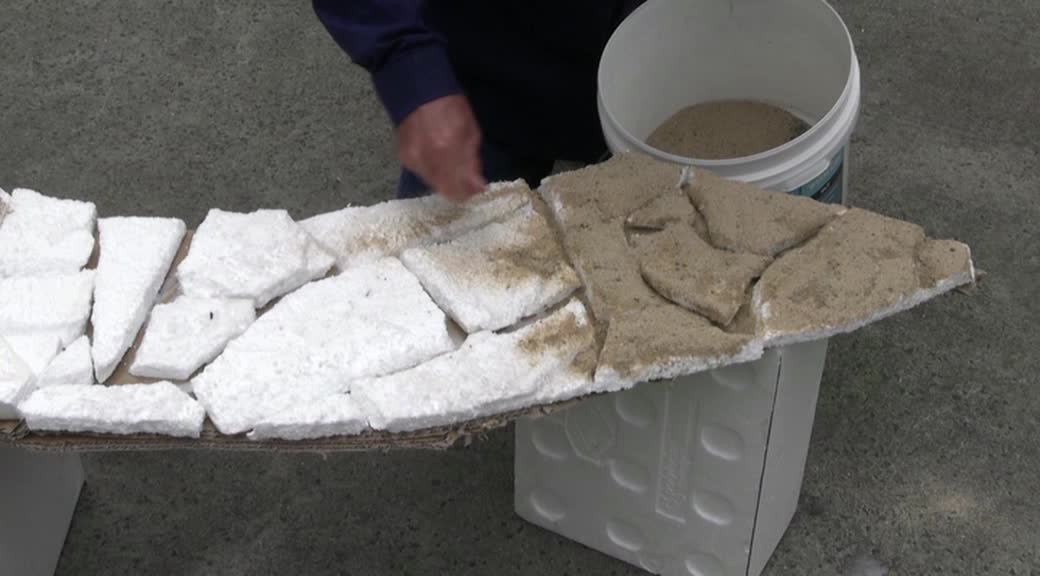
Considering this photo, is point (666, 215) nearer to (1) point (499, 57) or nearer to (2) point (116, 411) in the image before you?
(1) point (499, 57)

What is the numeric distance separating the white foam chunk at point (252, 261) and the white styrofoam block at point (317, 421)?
0.86ft

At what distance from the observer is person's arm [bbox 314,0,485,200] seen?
187 cm

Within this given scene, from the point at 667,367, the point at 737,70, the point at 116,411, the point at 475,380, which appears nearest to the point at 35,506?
the point at 116,411

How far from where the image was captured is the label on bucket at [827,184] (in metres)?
2.03

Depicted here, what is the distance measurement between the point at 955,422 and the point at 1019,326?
1.06 feet

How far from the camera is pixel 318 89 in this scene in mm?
3510

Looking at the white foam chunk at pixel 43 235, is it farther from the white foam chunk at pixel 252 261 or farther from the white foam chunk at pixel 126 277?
the white foam chunk at pixel 252 261

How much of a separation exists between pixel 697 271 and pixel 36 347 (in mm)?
1039

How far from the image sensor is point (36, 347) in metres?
1.87

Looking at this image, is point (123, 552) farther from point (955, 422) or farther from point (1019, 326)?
point (1019, 326)

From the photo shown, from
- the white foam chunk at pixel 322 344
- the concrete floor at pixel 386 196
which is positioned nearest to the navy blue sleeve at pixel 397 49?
the white foam chunk at pixel 322 344

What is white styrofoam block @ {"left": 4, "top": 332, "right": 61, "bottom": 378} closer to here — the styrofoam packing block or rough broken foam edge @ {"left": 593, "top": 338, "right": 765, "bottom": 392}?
the styrofoam packing block

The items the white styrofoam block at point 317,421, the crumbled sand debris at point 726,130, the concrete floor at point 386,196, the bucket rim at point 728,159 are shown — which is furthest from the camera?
the concrete floor at point 386,196

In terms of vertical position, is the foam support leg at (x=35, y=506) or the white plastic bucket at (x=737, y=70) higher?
the white plastic bucket at (x=737, y=70)
